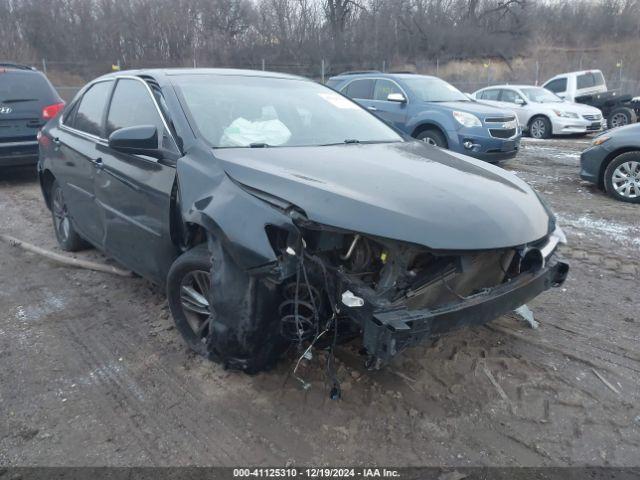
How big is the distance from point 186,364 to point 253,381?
0.48m

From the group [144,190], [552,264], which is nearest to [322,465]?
[552,264]

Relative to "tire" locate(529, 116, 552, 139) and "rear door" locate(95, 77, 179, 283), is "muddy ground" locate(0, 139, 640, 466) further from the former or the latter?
"tire" locate(529, 116, 552, 139)

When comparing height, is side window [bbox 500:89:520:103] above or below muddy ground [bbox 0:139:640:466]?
above

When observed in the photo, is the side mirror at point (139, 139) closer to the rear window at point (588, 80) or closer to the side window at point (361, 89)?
the side window at point (361, 89)

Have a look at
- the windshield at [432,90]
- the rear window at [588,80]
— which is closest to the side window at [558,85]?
the rear window at [588,80]

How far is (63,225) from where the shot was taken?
195 inches

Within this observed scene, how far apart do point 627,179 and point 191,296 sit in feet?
20.7

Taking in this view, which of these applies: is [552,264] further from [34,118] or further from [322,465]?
[34,118]

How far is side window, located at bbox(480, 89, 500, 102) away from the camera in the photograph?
14.8 m

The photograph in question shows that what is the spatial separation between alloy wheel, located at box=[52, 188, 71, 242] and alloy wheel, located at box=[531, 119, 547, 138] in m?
12.6

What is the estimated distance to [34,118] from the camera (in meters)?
7.57

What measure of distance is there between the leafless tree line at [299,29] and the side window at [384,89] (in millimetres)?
24439

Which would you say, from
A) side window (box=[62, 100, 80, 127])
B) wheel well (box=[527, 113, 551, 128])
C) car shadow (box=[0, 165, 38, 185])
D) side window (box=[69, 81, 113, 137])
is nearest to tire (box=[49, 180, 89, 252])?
side window (box=[62, 100, 80, 127])

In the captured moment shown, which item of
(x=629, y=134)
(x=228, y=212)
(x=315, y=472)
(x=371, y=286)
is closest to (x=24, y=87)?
(x=228, y=212)
